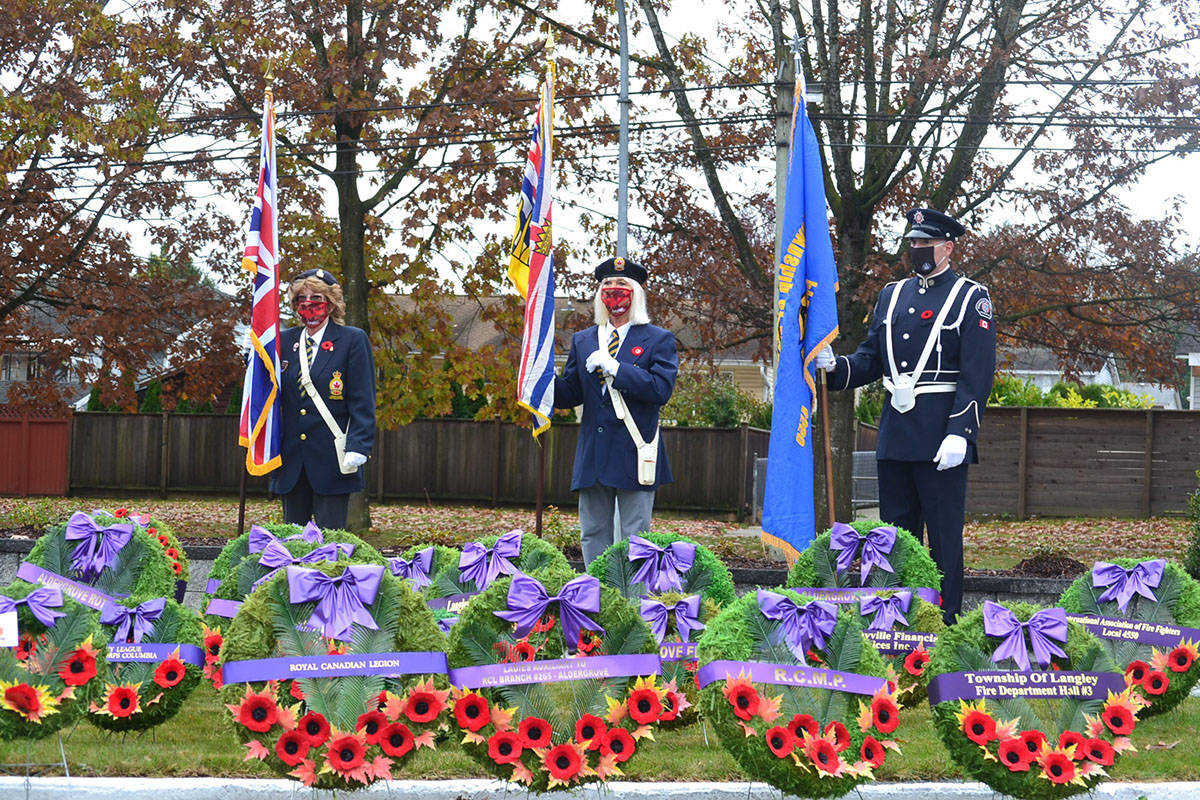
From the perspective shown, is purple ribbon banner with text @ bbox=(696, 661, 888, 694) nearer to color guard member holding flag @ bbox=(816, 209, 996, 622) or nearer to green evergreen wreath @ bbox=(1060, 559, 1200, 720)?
green evergreen wreath @ bbox=(1060, 559, 1200, 720)

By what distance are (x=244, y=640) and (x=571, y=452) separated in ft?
60.1

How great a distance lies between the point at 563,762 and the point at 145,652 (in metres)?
1.72

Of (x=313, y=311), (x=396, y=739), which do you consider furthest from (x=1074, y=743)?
(x=313, y=311)

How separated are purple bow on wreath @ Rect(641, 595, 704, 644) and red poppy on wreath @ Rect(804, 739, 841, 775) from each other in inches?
52.0

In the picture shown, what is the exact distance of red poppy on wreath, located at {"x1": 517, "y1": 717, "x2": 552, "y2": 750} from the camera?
3834 mm

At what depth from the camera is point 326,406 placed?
702 centimetres

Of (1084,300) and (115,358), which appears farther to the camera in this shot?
(115,358)

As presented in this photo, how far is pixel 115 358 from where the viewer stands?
1329cm

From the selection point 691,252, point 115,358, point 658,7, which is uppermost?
point 658,7

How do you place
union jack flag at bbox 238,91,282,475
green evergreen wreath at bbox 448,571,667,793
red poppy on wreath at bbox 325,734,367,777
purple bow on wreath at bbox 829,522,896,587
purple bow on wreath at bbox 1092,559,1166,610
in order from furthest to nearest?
union jack flag at bbox 238,91,282,475 < purple bow on wreath at bbox 829,522,896,587 < purple bow on wreath at bbox 1092,559,1166,610 < green evergreen wreath at bbox 448,571,667,793 < red poppy on wreath at bbox 325,734,367,777

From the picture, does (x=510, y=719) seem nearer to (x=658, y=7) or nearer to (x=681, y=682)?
(x=681, y=682)

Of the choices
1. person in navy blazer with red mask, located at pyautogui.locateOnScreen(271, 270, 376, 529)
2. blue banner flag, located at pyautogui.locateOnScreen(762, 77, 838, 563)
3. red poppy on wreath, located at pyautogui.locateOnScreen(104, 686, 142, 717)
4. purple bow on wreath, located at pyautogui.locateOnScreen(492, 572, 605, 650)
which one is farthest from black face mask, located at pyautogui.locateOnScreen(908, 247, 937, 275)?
red poppy on wreath, located at pyautogui.locateOnScreen(104, 686, 142, 717)

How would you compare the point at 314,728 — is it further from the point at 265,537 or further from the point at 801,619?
the point at 265,537

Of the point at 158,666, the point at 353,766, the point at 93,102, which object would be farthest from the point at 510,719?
the point at 93,102
